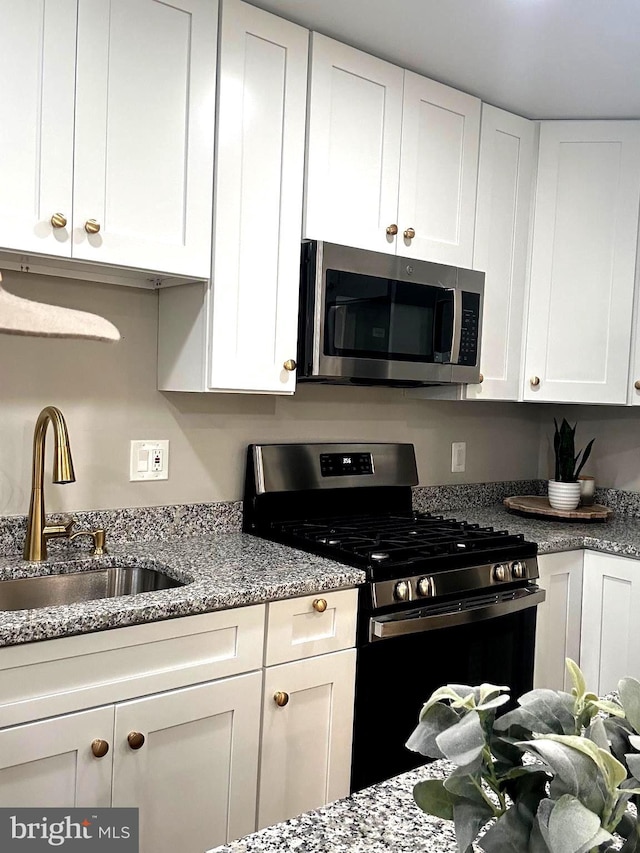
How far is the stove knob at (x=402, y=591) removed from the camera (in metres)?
2.04

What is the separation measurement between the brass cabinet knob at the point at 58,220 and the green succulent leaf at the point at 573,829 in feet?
5.31

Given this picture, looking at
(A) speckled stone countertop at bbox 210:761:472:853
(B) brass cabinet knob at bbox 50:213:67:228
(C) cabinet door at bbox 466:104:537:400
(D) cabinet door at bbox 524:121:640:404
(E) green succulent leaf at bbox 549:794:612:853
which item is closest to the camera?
(E) green succulent leaf at bbox 549:794:612:853

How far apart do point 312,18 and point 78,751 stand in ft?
6.35

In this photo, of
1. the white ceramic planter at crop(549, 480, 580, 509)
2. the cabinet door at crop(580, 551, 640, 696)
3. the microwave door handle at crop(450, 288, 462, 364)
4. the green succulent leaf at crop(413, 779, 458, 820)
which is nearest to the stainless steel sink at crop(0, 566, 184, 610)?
the microwave door handle at crop(450, 288, 462, 364)

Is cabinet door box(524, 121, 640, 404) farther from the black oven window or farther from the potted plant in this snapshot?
the black oven window

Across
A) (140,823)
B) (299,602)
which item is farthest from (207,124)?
(140,823)

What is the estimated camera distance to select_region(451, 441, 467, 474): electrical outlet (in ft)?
10.2

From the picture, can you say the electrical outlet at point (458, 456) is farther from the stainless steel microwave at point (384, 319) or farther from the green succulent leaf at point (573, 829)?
the green succulent leaf at point (573, 829)

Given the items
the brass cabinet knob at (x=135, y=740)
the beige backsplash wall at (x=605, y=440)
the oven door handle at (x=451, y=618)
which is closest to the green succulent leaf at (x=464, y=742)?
the brass cabinet knob at (x=135, y=740)

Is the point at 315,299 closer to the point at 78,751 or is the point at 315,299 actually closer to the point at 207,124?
the point at 207,124

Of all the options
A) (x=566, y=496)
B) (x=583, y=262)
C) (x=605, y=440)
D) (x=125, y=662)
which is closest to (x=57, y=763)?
(x=125, y=662)

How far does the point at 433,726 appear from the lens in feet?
1.91

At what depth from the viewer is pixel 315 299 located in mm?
2252

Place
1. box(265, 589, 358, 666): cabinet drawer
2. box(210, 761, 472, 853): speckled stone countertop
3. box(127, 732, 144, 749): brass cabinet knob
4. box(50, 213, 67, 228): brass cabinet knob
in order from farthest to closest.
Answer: box(265, 589, 358, 666): cabinet drawer, box(50, 213, 67, 228): brass cabinet knob, box(127, 732, 144, 749): brass cabinet knob, box(210, 761, 472, 853): speckled stone countertop
